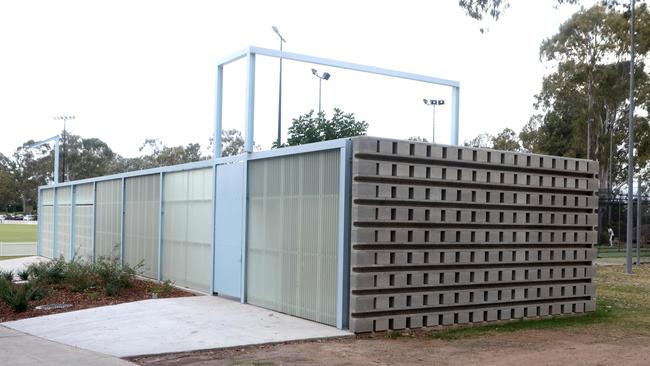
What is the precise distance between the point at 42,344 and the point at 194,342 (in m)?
2.07

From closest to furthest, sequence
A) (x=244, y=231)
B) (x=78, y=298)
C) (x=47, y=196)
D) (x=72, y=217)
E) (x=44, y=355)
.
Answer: (x=44, y=355) < (x=244, y=231) < (x=78, y=298) < (x=72, y=217) < (x=47, y=196)

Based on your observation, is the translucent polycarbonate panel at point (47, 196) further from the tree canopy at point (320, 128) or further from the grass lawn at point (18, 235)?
the grass lawn at point (18, 235)

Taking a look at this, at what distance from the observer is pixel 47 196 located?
28.0 m

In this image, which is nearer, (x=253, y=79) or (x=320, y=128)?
(x=253, y=79)

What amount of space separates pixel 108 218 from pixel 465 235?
12408mm

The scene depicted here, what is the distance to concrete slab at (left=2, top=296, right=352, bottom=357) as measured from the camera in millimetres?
9180

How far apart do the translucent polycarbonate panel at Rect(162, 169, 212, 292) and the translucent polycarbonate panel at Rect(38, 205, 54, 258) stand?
12223 mm

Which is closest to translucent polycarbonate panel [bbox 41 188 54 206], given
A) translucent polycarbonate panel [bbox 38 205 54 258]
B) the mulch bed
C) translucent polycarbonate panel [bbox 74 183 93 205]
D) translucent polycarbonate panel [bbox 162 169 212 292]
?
translucent polycarbonate panel [bbox 38 205 54 258]

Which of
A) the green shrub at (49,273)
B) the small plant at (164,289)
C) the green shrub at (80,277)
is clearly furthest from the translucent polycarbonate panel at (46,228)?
→ the small plant at (164,289)

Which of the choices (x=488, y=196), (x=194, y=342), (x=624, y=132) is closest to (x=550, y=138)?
(x=624, y=132)

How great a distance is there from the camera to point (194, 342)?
9.27 m

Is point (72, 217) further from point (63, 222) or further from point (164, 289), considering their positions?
point (164, 289)

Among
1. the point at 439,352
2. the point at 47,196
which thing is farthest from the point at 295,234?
the point at 47,196

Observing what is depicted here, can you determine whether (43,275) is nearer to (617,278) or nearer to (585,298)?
(585,298)
